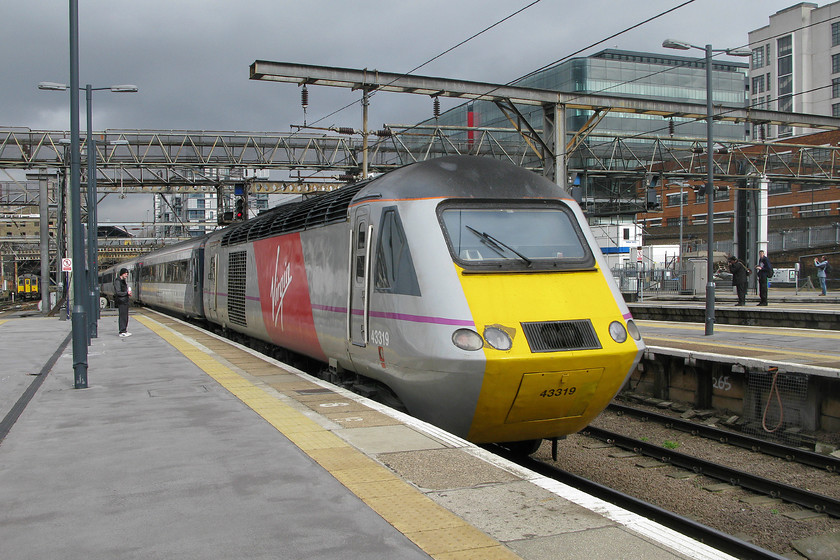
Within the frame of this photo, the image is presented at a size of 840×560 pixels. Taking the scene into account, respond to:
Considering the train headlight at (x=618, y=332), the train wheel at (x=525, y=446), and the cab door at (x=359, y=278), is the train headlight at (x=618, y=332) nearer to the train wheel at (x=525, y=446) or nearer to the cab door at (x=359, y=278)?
the train wheel at (x=525, y=446)

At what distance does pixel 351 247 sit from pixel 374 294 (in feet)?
3.44

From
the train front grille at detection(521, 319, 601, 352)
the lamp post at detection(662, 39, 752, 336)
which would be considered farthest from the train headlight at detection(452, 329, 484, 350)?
the lamp post at detection(662, 39, 752, 336)

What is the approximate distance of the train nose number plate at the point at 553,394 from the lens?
7527 millimetres

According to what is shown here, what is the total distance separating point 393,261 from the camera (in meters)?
8.55

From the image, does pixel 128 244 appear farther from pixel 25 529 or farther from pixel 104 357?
pixel 25 529

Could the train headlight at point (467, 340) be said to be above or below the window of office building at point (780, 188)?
below

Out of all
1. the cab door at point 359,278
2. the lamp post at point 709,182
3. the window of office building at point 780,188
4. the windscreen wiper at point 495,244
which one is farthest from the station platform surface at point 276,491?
the window of office building at point 780,188

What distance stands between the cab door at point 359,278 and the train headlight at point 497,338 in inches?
83.7

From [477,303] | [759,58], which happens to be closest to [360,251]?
[477,303]

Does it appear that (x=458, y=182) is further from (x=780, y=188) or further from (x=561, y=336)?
(x=780, y=188)

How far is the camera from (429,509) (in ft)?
16.4

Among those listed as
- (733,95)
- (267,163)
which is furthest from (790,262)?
(267,163)

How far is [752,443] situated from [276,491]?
7.80 m

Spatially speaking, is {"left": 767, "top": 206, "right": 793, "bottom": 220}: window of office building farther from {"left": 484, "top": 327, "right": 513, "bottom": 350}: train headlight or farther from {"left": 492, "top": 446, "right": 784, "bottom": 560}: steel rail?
{"left": 484, "top": 327, "right": 513, "bottom": 350}: train headlight
